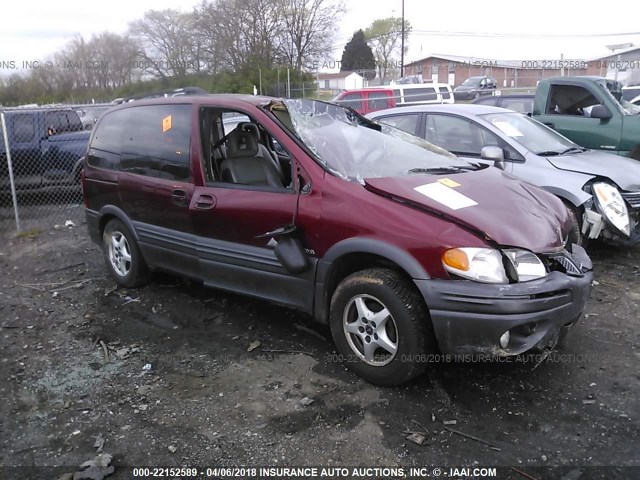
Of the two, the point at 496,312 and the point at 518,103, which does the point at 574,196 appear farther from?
the point at 518,103

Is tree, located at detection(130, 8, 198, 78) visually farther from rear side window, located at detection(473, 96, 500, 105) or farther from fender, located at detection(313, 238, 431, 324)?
fender, located at detection(313, 238, 431, 324)

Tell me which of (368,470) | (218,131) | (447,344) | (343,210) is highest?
(218,131)

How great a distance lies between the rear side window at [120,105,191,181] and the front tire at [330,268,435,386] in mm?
1793

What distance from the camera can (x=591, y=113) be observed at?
7.88m

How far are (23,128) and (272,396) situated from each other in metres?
8.46

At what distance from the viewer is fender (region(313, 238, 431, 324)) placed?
3098mm

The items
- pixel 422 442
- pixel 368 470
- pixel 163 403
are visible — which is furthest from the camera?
pixel 163 403

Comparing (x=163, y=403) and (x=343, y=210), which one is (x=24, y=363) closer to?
(x=163, y=403)

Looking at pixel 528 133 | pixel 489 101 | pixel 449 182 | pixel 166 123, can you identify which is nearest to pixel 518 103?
pixel 489 101

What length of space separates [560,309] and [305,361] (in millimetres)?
1696

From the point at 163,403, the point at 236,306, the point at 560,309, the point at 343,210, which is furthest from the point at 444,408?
the point at 236,306

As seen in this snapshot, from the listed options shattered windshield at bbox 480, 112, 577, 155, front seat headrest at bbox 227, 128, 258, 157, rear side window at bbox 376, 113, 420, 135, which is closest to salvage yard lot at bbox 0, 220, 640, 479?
front seat headrest at bbox 227, 128, 258, 157

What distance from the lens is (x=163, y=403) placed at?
3328mm

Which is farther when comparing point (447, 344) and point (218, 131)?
point (218, 131)
